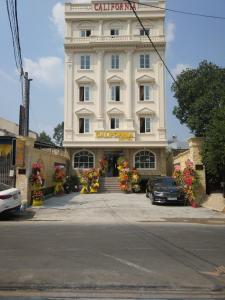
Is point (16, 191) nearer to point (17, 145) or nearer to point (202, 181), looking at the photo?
point (17, 145)

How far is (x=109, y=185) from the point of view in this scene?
32625 millimetres

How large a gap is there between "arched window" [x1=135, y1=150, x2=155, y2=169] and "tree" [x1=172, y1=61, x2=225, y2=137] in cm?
565

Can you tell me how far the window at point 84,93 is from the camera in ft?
121

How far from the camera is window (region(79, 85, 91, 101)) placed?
121ft

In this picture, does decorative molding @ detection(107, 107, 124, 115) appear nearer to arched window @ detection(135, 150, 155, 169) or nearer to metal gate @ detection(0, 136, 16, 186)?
→ arched window @ detection(135, 150, 155, 169)

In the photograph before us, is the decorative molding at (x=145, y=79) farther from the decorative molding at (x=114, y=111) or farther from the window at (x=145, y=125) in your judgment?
the window at (x=145, y=125)

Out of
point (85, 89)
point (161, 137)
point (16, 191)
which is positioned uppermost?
point (85, 89)

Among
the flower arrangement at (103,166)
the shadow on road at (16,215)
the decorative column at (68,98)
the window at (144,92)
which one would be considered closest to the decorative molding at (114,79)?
the window at (144,92)

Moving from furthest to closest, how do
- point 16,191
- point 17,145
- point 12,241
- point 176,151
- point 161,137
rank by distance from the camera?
point 176,151 < point 161,137 < point 17,145 < point 16,191 < point 12,241

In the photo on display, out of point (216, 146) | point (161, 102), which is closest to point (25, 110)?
point (216, 146)

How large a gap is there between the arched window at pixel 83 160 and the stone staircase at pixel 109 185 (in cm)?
363

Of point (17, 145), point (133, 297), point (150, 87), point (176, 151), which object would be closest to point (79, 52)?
point (150, 87)

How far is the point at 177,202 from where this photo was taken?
20.7 metres

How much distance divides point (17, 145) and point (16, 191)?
3.22m
